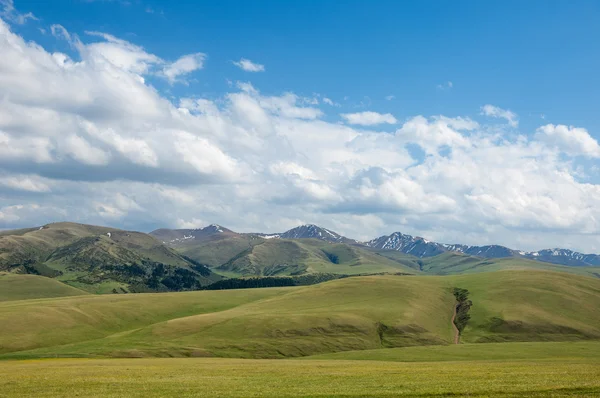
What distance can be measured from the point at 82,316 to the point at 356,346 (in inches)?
3712

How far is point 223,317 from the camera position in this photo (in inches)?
5999

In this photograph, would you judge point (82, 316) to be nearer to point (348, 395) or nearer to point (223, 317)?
point (223, 317)

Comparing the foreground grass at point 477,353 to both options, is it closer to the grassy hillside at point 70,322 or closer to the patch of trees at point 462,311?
the patch of trees at point 462,311

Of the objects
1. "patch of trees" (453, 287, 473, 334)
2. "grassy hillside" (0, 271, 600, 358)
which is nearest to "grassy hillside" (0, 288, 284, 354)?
"grassy hillside" (0, 271, 600, 358)

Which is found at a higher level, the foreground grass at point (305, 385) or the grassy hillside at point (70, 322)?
the foreground grass at point (305, 385)

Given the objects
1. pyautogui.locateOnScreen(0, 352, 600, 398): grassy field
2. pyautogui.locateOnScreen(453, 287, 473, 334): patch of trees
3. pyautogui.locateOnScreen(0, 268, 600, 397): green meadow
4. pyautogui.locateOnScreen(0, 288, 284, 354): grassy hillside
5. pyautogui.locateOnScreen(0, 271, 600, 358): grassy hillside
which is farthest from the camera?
pyautogui.locateOnScreen(453, 287, 473, 334): patch of trees

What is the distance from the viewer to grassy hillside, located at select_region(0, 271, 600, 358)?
404ft

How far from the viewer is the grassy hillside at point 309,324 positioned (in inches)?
4843

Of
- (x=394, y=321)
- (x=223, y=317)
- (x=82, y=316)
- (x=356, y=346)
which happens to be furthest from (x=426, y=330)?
(x=82, y=316)

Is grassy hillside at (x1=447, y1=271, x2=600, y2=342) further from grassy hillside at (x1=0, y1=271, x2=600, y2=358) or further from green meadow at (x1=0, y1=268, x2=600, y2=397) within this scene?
green meadow at (x1=0, y1=268, x2=600, y2=397)

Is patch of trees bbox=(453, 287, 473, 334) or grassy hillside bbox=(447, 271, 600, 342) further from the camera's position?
patch of trees bbox=(453, 287, 473, 334)

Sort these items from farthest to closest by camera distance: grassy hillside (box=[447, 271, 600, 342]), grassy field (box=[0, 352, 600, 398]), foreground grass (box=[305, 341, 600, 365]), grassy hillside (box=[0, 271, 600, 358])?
grassy hillside (box=[447, 271, 600, 342]), grassy hillside (box=[0, 271, 600, 358]), foreground grass (box=[305, 341, 600, 365]), grassy field (box=[0, 352, 600, 398])

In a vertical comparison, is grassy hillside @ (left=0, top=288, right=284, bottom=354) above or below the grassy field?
below

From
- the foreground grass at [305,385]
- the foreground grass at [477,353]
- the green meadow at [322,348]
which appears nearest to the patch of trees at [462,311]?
the green meadow at [322,348]
